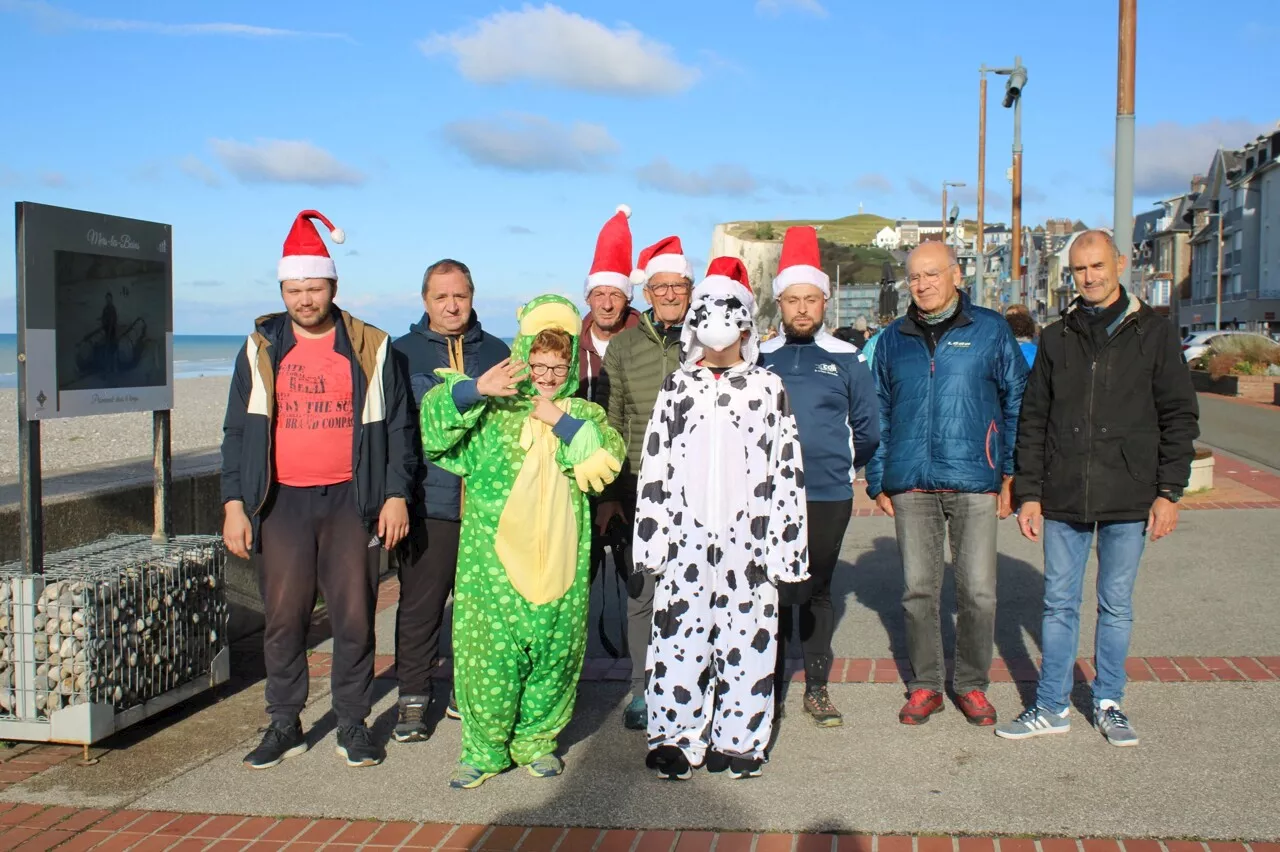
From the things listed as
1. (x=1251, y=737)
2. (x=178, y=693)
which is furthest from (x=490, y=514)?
(x=1251, y=737)

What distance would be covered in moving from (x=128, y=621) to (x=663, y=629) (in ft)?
7.52

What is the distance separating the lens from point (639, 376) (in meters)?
5.31

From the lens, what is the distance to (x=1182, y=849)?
3693 mm

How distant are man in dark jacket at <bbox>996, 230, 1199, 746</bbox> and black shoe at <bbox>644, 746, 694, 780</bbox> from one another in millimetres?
1370

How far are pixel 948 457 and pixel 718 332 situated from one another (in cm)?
128

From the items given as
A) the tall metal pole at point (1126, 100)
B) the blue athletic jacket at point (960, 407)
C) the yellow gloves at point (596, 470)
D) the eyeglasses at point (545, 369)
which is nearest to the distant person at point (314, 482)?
the eyeglasses at point (545, 369)

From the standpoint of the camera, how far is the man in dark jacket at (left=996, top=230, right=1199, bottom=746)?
472 cm

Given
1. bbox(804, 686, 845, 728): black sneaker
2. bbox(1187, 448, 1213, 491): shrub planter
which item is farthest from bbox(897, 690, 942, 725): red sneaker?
bbox(1187, 448, 1213, 491): shrub planter

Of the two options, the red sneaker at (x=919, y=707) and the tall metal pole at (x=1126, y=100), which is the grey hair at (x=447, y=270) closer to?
the red sneaker at (x=919, y=707)

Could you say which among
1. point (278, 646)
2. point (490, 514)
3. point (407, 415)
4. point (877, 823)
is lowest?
point (877, 823)

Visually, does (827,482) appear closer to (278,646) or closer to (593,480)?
(593,480)

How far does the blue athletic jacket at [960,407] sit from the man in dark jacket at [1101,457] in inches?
4.5

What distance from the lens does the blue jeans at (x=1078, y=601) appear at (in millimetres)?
4824

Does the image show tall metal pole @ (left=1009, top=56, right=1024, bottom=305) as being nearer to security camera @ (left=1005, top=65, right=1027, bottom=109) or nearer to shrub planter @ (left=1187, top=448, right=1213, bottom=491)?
security camera @ (left=1005, top=65, right=1027, bottom=109)
